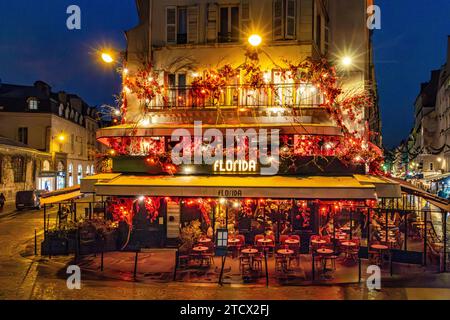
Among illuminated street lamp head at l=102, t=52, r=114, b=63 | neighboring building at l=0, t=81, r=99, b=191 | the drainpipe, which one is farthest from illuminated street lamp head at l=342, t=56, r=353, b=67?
neighboring building at l=0, t=81, r=99, b=191

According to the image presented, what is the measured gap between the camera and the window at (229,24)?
56.8 feet

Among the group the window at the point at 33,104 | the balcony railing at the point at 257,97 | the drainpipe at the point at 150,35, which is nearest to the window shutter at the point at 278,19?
the balcony railing at the point at 257,97

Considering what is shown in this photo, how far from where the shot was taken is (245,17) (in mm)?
17109

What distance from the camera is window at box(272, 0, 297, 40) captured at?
16.7 m

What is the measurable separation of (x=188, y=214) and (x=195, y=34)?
739 centimetres

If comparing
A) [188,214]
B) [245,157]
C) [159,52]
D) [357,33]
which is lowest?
[188,214]

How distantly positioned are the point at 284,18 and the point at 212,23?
2.87 metres

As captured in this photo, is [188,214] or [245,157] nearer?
[245,157]

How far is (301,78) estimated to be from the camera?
16.0 meters

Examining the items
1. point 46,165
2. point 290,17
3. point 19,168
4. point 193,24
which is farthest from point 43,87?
point 290,17

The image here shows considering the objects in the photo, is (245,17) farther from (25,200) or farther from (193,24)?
(25,200)
